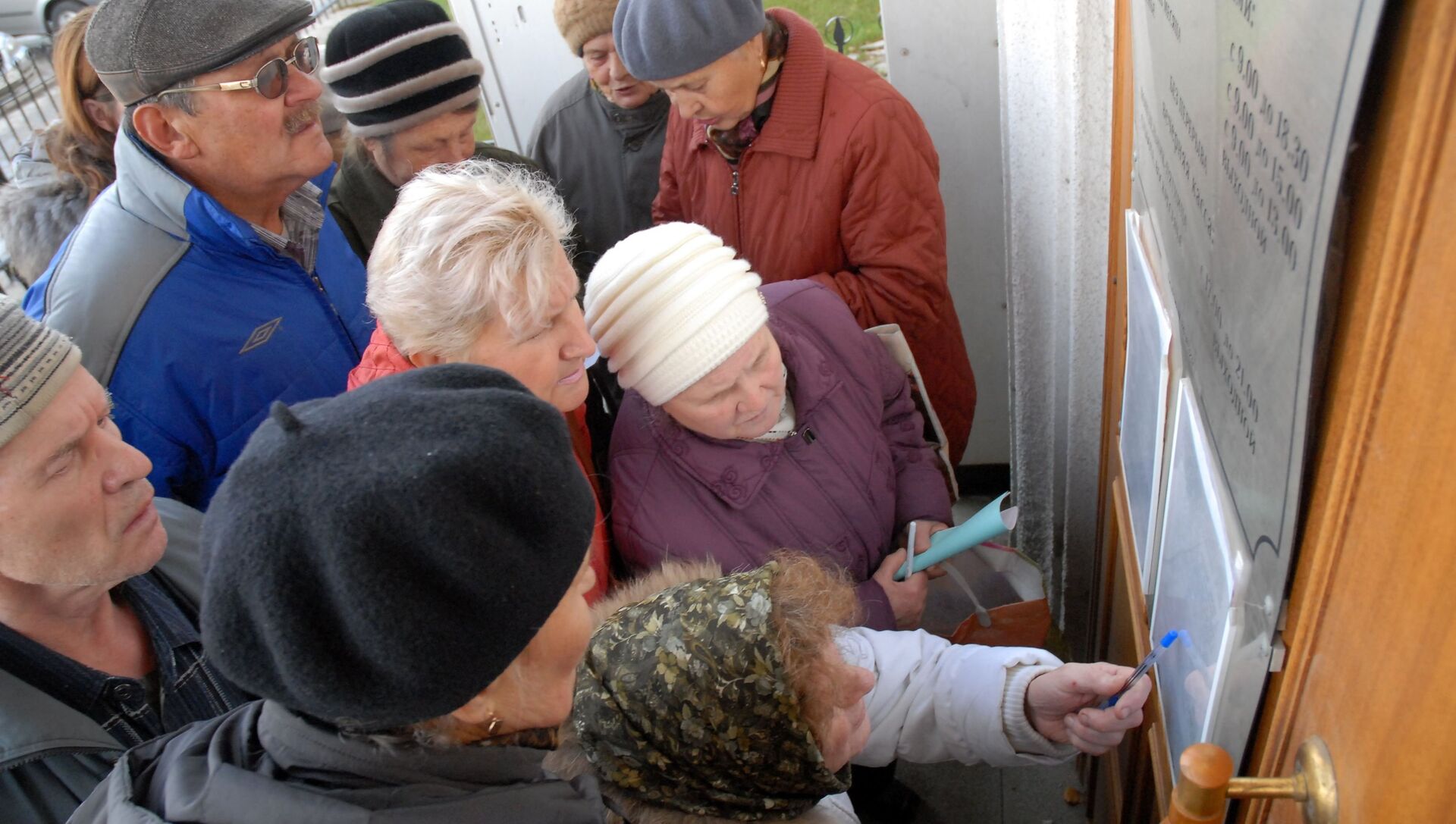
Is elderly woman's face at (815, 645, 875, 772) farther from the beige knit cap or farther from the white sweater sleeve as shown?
the beige knit cap

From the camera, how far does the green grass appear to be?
26.8ft

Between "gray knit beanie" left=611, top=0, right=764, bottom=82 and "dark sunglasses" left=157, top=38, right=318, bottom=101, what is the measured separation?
2.46 ft

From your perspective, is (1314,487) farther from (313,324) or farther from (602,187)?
(602,187)

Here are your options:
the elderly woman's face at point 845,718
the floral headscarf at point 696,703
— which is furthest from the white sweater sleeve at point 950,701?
the floral headscarf at point 696,703

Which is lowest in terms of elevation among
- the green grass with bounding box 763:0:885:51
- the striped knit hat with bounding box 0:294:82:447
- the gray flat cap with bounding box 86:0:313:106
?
the green grass with bounding box 763:0:885:51

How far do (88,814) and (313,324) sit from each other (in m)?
1.37

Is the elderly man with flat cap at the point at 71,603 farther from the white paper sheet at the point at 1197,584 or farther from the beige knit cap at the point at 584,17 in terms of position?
the beige knit cap at the point at 584,17

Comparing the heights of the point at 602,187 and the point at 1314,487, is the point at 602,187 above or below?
below

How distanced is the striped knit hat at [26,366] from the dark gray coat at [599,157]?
189 centimetres

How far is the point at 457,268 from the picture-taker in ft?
5.65

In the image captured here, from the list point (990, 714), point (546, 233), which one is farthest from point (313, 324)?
point (990, 714)

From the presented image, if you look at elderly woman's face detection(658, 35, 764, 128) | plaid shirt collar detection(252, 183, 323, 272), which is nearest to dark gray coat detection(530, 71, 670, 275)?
elderly woman's face detection(658, 35, 764, 128)

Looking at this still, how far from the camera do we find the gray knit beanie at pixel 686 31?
236 centimetres

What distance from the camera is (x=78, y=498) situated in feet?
4.71
